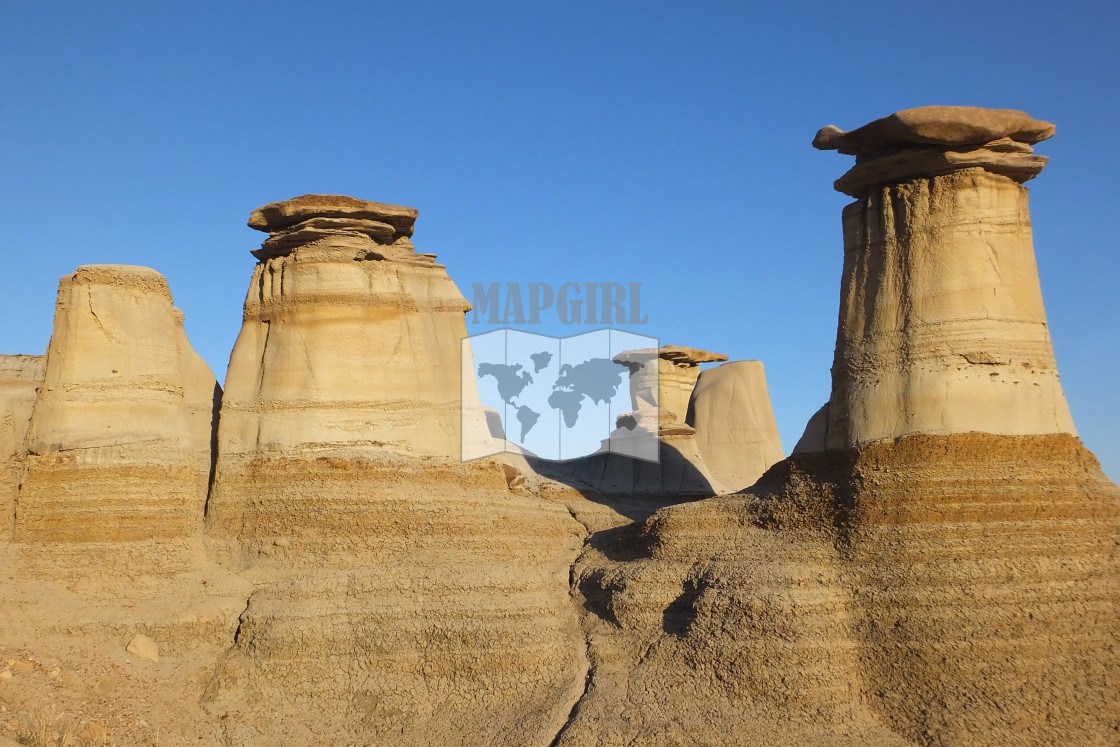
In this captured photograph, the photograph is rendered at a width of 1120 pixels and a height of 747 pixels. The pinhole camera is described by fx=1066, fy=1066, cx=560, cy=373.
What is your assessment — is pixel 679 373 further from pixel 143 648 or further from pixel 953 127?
pixel 143 648

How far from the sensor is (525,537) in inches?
671

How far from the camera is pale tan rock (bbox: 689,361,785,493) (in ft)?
105

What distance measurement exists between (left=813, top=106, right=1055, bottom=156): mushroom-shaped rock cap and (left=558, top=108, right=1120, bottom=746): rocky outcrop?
34 millimetres

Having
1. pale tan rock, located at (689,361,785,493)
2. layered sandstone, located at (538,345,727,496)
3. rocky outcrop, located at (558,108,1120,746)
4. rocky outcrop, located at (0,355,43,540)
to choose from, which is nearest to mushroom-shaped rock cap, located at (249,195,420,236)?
rocky outcrop, located at (0,355,43,540)

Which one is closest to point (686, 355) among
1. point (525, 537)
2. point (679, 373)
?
point (679, 373)

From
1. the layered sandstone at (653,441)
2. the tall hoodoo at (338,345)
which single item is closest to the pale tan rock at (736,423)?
the layered sandstone at (653,441)

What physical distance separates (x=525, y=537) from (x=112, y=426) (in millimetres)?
6535

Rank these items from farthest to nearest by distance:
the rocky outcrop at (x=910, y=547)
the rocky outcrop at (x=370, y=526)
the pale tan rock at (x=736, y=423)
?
the pale tan rock at (x=736, y=423) < the rocky outcrop at (x=370, y=526) < the rocky outcrop at (x=910, y=547)

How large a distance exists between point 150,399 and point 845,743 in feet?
36.7

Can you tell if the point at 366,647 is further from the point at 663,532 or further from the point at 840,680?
the point at 840,680

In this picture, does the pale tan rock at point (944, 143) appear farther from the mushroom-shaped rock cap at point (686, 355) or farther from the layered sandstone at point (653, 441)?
the mushroom-shaped rock cap at point (686, 355)

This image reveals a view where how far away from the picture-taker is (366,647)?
14523 mm

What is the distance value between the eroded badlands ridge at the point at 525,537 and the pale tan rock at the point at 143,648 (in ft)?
0.35

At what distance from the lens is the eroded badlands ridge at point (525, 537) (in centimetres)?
1284
